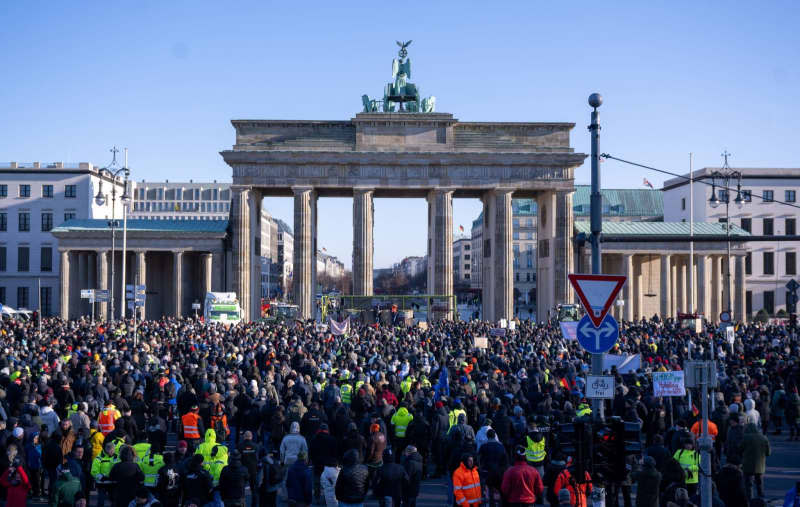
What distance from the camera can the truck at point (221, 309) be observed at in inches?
2083

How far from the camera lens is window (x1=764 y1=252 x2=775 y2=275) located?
84.1 meters

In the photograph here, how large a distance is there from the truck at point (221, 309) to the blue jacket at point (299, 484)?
40.8 metres

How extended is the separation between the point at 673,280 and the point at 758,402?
2099 inches

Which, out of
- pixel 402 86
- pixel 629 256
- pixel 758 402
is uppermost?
pixel 402 86

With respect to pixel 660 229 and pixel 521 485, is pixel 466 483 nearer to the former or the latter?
pixel 521 485

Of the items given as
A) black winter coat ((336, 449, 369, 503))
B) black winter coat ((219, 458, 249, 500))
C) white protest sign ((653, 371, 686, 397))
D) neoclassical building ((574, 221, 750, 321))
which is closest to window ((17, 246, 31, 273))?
neoclassical building ((574, 221, 750, 321))

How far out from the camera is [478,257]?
164625 mm

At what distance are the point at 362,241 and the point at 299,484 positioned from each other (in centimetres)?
5109

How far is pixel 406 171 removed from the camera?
209ft

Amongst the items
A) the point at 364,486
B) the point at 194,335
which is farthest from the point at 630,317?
the point at 364,486

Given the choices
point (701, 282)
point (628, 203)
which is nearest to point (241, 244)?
point (701, 282)

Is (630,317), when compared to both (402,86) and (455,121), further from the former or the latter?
(402,86)

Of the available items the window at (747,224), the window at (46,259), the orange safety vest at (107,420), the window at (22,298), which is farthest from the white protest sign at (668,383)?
the window at (46,259)

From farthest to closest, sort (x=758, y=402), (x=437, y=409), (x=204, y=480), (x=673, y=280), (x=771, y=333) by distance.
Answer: (x=673, y=280)
(x=771, y=333)
(x=758, y=402)
(x=437, y=409)
(x=204, y=480)
